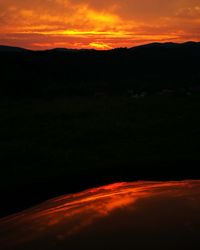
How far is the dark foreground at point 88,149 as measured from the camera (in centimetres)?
934

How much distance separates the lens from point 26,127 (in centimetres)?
1655

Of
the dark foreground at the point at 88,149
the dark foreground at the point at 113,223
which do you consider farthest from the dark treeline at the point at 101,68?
the dark foreground at the point at 113,223

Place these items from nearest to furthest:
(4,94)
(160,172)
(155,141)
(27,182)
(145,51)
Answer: (27,182) → (160,172) → (155,141) → (4,94) → (145,51)

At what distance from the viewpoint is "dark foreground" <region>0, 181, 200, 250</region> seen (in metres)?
5.37

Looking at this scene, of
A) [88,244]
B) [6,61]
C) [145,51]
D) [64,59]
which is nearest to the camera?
[88,244]

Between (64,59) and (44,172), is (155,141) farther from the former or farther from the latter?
(64,59)

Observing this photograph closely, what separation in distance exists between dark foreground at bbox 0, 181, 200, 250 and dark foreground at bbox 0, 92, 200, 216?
4.29 feet

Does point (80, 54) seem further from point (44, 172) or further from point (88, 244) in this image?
point (88, 244)

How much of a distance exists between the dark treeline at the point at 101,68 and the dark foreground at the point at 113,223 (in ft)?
99.4

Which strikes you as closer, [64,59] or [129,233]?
[129,233]

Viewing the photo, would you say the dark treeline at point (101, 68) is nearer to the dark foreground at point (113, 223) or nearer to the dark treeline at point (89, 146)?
the dark treeline at point (89, 146)

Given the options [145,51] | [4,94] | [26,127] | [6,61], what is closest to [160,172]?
[26,127]

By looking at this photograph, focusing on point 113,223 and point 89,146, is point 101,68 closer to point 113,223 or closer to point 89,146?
point 89,146

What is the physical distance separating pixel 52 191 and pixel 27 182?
3.21 feet
